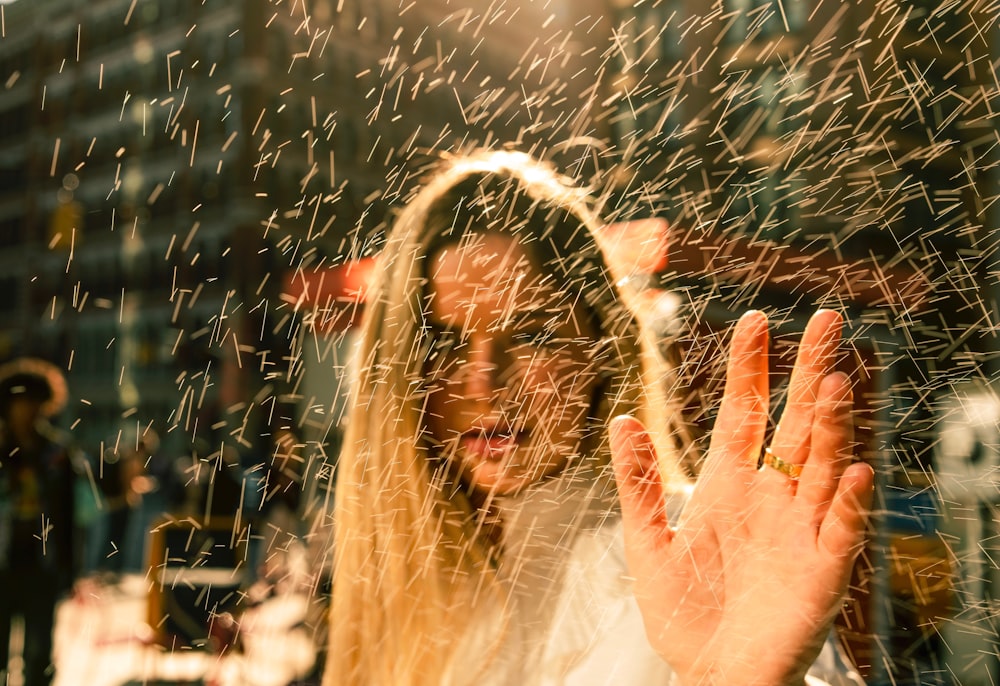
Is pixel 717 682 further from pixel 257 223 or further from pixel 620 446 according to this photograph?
pixel 257 223

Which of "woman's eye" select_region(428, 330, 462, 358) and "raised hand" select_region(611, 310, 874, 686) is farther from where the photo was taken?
"woman's eye" select_region(428, 330, 462, 358)

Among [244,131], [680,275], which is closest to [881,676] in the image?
[680,275]

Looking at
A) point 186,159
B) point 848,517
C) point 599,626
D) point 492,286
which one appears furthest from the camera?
point 186,159

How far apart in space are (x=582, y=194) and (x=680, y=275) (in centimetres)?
191

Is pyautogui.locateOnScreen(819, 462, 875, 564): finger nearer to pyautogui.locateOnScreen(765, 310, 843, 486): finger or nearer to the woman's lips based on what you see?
pyautogui.locateOnScreen(765, 310, 843, 486): finger

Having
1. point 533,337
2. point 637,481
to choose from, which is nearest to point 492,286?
point 533,337

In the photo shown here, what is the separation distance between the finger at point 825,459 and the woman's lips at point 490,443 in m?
0.34

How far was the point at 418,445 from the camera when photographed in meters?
1.00

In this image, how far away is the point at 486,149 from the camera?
103 cm

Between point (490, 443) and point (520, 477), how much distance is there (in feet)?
0.17

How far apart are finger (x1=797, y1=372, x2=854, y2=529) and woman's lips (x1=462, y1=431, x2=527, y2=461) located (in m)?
0.34

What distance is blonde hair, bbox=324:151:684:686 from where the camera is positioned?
36.4 inches

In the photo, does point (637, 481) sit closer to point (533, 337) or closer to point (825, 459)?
point (825, 459)

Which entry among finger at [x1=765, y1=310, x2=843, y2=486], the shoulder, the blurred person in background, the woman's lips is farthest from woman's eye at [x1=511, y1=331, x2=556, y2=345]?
the blurred person in background
